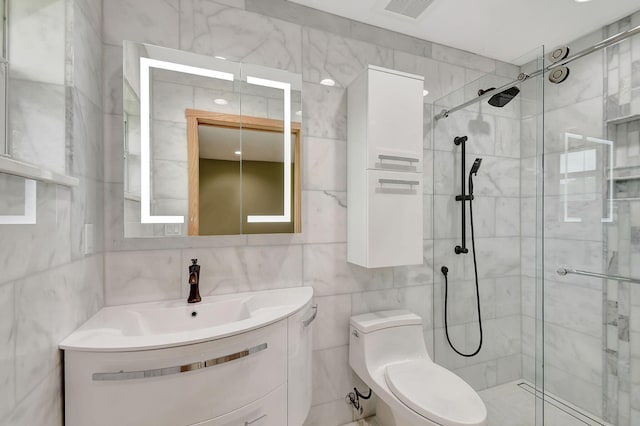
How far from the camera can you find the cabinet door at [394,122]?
5.07ft

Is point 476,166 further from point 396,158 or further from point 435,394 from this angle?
point 435,394

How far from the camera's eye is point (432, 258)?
6.58 ft

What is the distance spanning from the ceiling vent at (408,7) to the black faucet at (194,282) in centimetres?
178

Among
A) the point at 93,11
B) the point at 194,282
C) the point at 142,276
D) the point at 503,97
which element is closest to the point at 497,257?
the point at 503,97

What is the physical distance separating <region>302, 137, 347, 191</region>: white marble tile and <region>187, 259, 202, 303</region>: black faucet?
0.71m

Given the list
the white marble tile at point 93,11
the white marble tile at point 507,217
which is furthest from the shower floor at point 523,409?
the white marble tile at point 93,11

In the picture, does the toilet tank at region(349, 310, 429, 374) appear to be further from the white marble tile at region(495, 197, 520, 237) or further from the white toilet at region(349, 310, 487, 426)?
the white marble tile at region(495, 197, 520, 237)

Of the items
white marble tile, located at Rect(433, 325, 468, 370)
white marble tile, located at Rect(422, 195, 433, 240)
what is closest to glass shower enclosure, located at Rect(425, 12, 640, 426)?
white marble tile, located at Rect(433, 325, 468, 370)

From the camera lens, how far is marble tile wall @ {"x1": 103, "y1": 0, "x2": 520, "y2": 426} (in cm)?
132

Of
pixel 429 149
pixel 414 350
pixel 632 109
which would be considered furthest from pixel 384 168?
pixel 632 109

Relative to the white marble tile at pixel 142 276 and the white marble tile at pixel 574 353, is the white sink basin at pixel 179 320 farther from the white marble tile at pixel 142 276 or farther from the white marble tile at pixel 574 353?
the white marble tile at pixel 574 353

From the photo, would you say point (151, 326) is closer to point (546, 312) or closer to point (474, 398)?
point (474, 398)

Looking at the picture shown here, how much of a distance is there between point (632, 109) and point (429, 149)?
1.01 meters

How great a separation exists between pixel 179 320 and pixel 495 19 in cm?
249
